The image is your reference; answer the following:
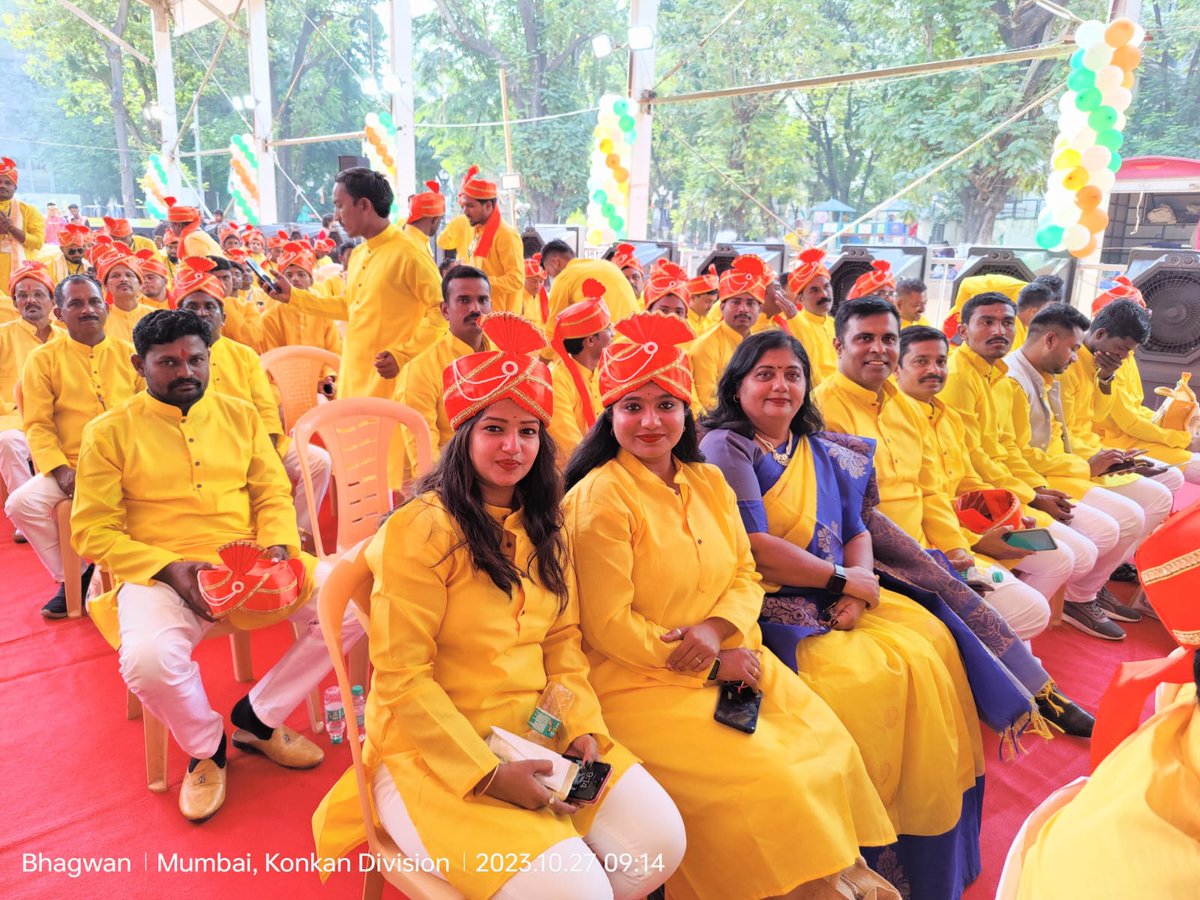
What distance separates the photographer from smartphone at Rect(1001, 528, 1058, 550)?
9.38ft

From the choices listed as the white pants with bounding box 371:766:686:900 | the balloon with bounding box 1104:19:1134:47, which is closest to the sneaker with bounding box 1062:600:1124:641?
the white pants with bounding box 371:766:686:900

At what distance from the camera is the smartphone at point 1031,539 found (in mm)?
2859

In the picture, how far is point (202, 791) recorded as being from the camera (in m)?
2.25

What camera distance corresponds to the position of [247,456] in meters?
2.63

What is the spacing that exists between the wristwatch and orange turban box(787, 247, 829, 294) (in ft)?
10.4

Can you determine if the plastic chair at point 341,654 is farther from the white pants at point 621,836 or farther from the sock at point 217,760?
the sock at point 217,760

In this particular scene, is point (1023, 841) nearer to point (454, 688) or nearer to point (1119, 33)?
point (454, 688)

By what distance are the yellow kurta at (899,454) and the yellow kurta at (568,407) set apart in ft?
3.00

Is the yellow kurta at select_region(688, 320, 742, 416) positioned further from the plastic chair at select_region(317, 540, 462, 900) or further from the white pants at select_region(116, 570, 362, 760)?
the plastic chair at select_region(317, 540, 462, 900)

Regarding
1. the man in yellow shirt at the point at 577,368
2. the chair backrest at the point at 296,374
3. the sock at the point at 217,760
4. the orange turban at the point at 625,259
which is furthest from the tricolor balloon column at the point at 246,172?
the sock at the point at 217,760

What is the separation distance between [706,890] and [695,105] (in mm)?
14942

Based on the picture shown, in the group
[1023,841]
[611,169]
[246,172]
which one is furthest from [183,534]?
[246,172]

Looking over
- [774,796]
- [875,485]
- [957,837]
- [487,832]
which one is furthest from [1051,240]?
[487,832]

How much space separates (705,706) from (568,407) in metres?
1.65
